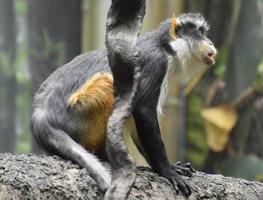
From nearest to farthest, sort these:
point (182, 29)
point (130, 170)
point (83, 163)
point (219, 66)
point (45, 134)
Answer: point (130, 170), point (83, 163), point (45, 134), point (182, 29), point (219, 66)

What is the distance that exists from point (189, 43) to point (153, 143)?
0.71m

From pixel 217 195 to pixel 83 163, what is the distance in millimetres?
700

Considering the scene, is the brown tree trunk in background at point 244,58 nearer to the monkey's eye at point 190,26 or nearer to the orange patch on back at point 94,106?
the monkey's eye at point 190,26

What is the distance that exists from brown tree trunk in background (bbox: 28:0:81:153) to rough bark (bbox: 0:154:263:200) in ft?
12.2

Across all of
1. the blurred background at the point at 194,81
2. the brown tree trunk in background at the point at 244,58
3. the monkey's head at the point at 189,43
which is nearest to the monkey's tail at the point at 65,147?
the monkey's head at the point at 189,43

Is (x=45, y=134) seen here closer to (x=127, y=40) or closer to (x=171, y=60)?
(x=171, y=60)

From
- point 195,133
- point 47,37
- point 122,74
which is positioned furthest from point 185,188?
point 47,37

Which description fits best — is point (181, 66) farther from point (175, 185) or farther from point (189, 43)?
point (175, 185)

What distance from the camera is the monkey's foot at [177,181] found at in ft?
10.9

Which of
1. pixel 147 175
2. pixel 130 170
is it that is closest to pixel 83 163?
pixel 147 175

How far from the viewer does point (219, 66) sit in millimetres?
6859

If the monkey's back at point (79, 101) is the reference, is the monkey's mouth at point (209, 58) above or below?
above

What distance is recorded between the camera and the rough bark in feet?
9.78

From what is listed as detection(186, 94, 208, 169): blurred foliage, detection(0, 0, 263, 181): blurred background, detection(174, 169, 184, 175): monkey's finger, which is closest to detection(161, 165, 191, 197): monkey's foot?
detection(174, 169, 184, 175): monkey's finger
